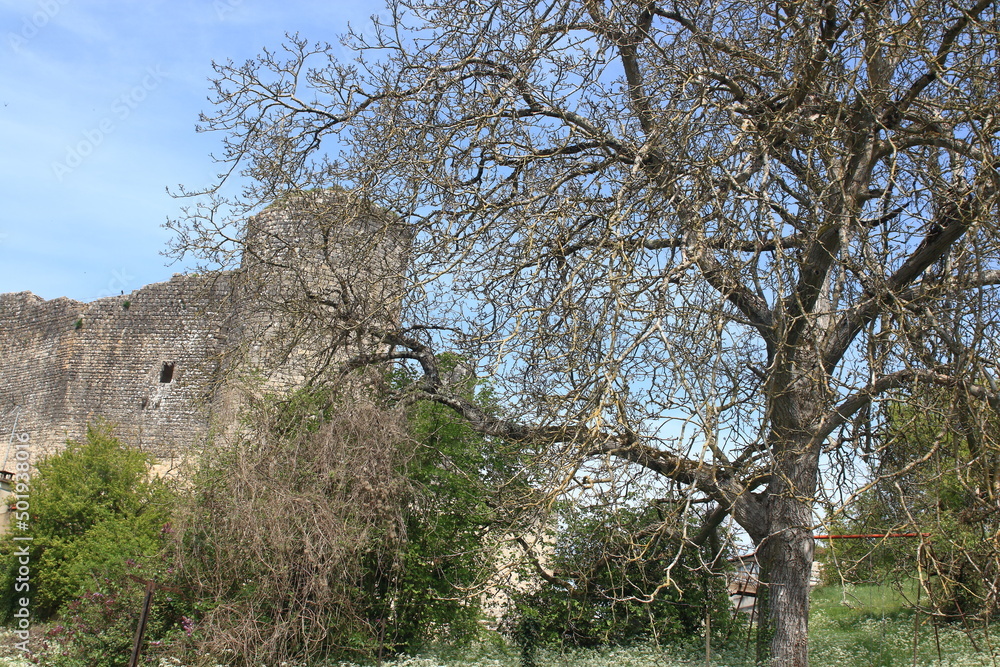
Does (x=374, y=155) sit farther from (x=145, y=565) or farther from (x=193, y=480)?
(x=145, y=565)

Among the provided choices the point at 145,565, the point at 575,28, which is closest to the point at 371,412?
the point at 145,565

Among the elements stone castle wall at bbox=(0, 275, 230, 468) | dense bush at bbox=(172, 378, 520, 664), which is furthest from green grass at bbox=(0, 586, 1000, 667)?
stone castle wall at bbox=(0, 275, 230, 468)

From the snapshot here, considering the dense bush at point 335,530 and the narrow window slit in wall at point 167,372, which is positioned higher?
the narrow window slit in wall at point 167,372

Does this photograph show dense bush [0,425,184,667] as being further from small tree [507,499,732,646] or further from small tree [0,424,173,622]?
small tree [507,499,732,646]

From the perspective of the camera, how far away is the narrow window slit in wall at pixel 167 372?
19312 millimetres

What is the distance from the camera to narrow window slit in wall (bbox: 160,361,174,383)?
760 inches

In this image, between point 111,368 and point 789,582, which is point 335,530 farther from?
point 111,368

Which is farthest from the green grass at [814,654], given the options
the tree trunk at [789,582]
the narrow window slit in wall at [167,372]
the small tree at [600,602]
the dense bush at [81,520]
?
the narrow window slit in wall at [167,372]

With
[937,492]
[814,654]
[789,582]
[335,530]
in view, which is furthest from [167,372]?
[937,492]

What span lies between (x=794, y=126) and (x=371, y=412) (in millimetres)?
4407

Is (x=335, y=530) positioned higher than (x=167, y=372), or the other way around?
(x=167, y=372)

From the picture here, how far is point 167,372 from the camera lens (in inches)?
763

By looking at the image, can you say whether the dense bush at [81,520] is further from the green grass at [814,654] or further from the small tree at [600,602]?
the small tree at [600,602]

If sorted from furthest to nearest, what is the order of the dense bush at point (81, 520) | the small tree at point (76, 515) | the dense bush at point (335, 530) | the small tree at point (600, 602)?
the small tree at point (76, 515) → the dense bush at point (81, 520) → the small tree at point (600, 602) → the dense bush at point (335, 530)
